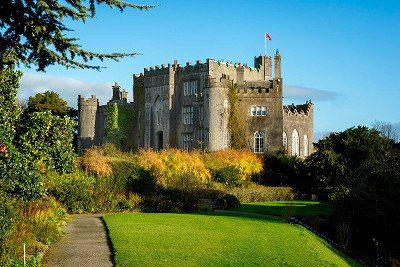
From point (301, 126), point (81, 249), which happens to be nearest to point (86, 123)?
point (301, 126)

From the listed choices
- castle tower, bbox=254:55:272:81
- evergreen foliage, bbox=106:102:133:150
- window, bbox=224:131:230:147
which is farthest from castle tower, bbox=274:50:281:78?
evergreen foliage, bbox=106:102:133:150

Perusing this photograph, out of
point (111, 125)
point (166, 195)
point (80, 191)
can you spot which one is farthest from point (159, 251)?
point (111, 125)

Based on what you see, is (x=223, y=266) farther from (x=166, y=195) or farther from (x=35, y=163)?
(x=166, y=195)

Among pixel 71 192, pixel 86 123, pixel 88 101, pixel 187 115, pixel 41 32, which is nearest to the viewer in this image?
pixel 41 32

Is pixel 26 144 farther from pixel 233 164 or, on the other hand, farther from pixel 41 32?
pixel 233 164

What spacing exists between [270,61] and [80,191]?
1193 inches

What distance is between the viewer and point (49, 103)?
182 ft

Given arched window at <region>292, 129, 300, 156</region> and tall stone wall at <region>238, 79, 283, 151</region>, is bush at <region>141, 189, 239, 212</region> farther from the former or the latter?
arched window at <region>292, 129, 300, 156</region>

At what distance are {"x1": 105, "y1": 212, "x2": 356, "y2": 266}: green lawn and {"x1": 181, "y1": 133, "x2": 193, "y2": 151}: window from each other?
2503 centimetres

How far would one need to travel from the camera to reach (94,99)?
5731 centimetres

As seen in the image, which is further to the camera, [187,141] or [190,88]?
[190,88]

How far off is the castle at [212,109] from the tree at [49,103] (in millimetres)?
7066

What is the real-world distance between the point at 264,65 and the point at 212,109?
1024cm

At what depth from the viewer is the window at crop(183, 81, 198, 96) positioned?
46.8 m
